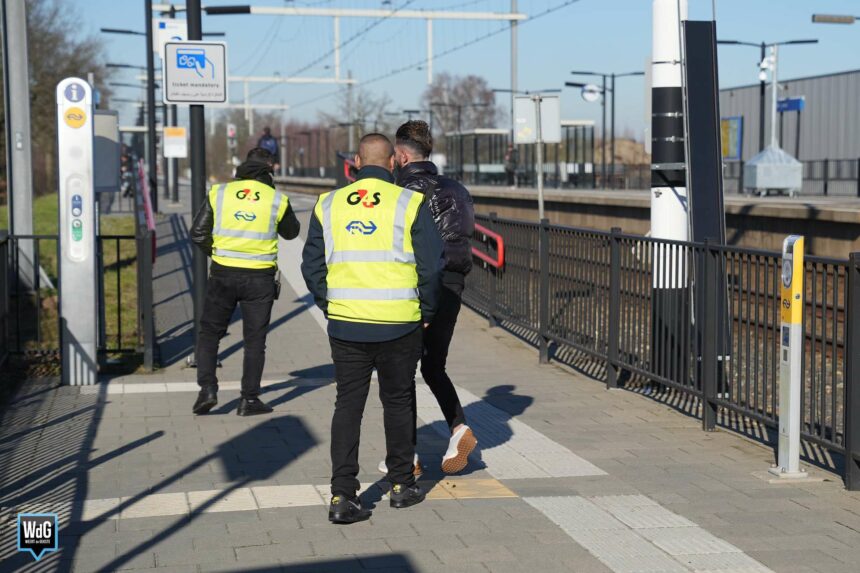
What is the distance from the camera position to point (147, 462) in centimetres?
695

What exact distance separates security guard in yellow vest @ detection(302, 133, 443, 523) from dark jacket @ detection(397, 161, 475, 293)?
0.75 meters

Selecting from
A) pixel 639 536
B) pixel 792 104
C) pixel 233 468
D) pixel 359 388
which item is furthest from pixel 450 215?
pixel 792 104

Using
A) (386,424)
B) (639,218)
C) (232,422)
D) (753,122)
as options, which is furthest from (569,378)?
(753,122)

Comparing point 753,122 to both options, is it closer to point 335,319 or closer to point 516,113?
point 516,113

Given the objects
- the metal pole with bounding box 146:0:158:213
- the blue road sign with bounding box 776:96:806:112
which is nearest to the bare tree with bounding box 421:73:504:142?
the blue road sign with bounding box 776:96:806:112

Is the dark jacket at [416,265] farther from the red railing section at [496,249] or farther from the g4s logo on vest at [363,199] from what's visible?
the red railing section at [496,249]

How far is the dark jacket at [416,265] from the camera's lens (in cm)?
561

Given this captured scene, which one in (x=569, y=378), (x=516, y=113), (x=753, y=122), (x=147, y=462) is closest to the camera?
(x=147, y=462)

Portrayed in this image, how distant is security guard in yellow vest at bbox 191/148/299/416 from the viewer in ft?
27.1

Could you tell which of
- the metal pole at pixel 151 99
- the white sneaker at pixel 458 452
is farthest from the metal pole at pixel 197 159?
the metal pole at pixel 151 99

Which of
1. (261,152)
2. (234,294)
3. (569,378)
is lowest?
(569,378)

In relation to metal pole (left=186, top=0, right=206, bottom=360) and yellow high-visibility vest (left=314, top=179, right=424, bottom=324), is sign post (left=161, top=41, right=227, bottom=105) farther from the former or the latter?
yellow high-visibility vest (left=314, top=179, right=424, bottom=324)

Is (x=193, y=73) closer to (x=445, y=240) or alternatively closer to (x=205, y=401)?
(x=205, y=401)

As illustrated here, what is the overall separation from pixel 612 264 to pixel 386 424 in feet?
13.4
